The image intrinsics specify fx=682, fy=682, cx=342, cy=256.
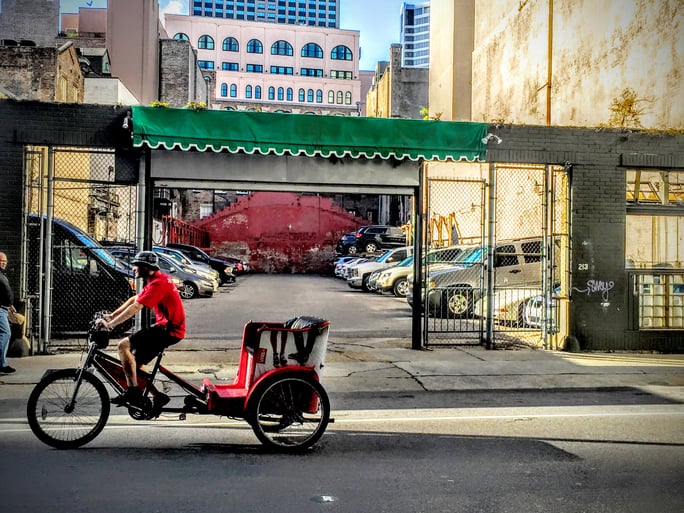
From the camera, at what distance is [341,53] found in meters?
101

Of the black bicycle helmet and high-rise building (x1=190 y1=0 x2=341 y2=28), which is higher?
high-rise building (x1=190 y1=0 x2=341 y2=28)

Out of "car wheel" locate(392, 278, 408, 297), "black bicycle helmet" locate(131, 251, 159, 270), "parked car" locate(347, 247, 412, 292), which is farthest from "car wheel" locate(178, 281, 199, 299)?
"black bicycle helmet" locate(131, 251, 159, 270)

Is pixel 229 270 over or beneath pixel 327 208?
beneath

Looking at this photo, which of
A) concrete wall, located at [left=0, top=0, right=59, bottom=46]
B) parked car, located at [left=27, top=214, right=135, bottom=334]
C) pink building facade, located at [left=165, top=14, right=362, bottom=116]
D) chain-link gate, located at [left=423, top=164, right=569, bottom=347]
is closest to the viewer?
chain-link gate, located at [left=423, top=164, right=569, bottom=347]

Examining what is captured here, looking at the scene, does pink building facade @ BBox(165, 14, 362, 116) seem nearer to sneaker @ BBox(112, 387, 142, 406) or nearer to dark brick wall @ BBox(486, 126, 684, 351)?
dark brick wall @ BBox(486, 126, 684, 351)

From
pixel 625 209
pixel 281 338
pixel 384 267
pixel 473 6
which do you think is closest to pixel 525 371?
pixel 625 209

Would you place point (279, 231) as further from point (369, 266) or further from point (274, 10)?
point (274, 10)

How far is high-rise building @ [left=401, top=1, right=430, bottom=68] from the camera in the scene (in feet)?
632

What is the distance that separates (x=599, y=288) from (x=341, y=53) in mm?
94369

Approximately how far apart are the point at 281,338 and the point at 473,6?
3237cm

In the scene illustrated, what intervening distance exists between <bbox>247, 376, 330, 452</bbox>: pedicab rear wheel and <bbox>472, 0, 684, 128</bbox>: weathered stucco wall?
12869 millimetres

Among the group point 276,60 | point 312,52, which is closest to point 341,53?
point 312,52

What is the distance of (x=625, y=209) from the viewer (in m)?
12.2

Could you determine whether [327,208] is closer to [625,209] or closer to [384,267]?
[384,267]
